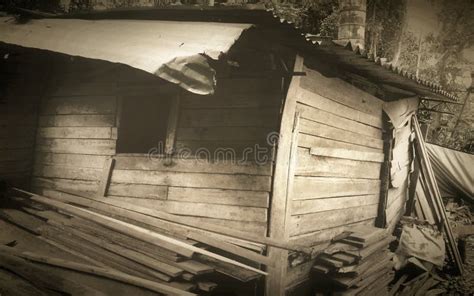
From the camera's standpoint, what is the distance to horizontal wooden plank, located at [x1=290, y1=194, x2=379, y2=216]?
513 centimetres

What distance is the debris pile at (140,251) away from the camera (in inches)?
172

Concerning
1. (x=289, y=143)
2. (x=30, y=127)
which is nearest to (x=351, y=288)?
(x=289, y=143)

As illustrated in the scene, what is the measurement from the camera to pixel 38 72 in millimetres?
7156

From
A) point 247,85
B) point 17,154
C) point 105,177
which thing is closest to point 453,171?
point 247,85

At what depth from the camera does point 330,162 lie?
590cm

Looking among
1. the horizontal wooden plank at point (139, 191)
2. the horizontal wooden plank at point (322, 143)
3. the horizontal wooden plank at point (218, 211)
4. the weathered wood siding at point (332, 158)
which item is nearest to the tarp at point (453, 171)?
the weathered wood siding at point (332, 158)

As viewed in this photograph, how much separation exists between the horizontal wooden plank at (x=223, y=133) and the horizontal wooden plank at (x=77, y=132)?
153 centimetres

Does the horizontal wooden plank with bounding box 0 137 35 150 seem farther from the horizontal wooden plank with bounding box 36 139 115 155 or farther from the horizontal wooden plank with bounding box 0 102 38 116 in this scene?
the horizontal wooden plank with bounding box 0 102 38 116

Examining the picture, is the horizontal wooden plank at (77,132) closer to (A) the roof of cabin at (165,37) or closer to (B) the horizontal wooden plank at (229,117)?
(B) the horizontal wooden plank at (229,117)

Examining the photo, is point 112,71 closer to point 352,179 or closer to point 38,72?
point 38,72

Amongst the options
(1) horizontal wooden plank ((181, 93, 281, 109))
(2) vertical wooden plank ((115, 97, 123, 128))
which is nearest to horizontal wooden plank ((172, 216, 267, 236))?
(1) horizontal wooden plank ((181, 93, 281, 109))

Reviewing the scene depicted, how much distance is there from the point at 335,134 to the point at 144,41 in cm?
357

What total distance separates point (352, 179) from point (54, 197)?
5.54 meters

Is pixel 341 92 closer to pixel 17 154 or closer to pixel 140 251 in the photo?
pixel 140 251
